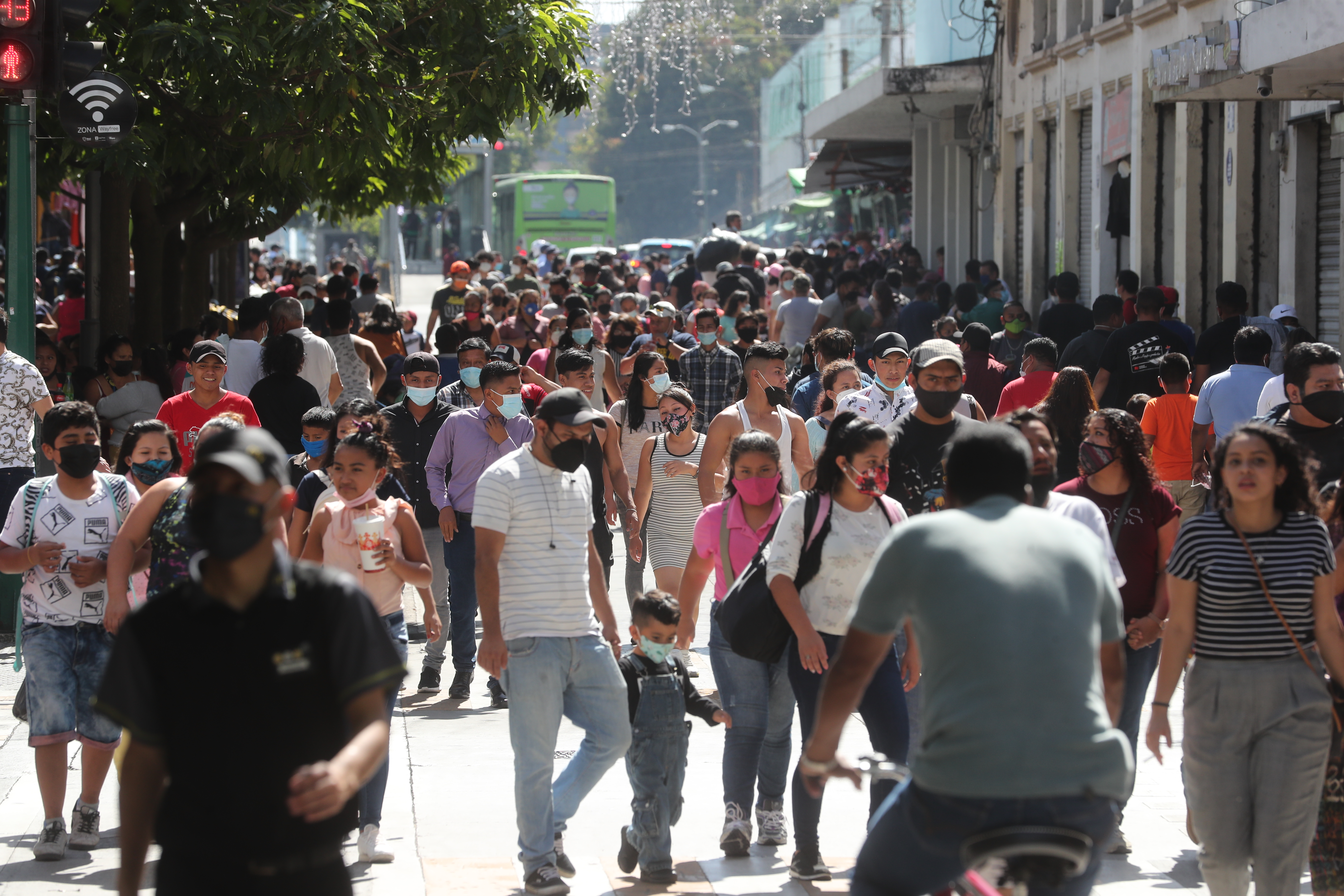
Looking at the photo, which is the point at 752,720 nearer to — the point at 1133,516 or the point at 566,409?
the point at 566,409

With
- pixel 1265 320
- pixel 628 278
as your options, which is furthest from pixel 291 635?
pixel 628 278

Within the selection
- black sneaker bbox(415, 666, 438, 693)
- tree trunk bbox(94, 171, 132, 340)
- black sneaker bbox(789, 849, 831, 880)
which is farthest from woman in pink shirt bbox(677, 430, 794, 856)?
tree trunk bbox(94, 171, 132, 340)

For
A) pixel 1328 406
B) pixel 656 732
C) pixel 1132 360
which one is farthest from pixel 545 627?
pixel 1132 360

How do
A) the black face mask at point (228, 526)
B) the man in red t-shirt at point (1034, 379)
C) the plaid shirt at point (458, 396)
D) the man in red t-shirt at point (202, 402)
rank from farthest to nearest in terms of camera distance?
the man in red t-shirt at point (1034, 379)
the plaid shirt at point (458, 396)
the man in red t-shirt at point (202, 402)
the black face mask at point (228, 526)

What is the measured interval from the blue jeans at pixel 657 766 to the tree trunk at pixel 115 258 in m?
9.13

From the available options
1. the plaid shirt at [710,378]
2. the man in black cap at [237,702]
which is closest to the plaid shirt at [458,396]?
the plaid shirt at [710,378]

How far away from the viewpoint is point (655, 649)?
240 inches

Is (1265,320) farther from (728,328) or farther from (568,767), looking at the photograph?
(568,767)

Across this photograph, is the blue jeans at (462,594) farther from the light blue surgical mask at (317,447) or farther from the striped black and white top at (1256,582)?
the striped black and white top at (1256,582)

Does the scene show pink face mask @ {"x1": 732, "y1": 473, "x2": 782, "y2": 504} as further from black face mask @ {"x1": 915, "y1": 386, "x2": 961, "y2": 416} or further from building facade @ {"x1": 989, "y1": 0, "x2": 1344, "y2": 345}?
building facade @ {"x1": 989, "y1": 0, "x2": 1344, "y2": 345}

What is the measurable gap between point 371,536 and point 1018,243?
19789 mm

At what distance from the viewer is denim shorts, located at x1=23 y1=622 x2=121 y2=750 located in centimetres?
621

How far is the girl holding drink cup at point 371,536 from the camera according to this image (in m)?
6.37

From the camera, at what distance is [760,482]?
659 centimetres
